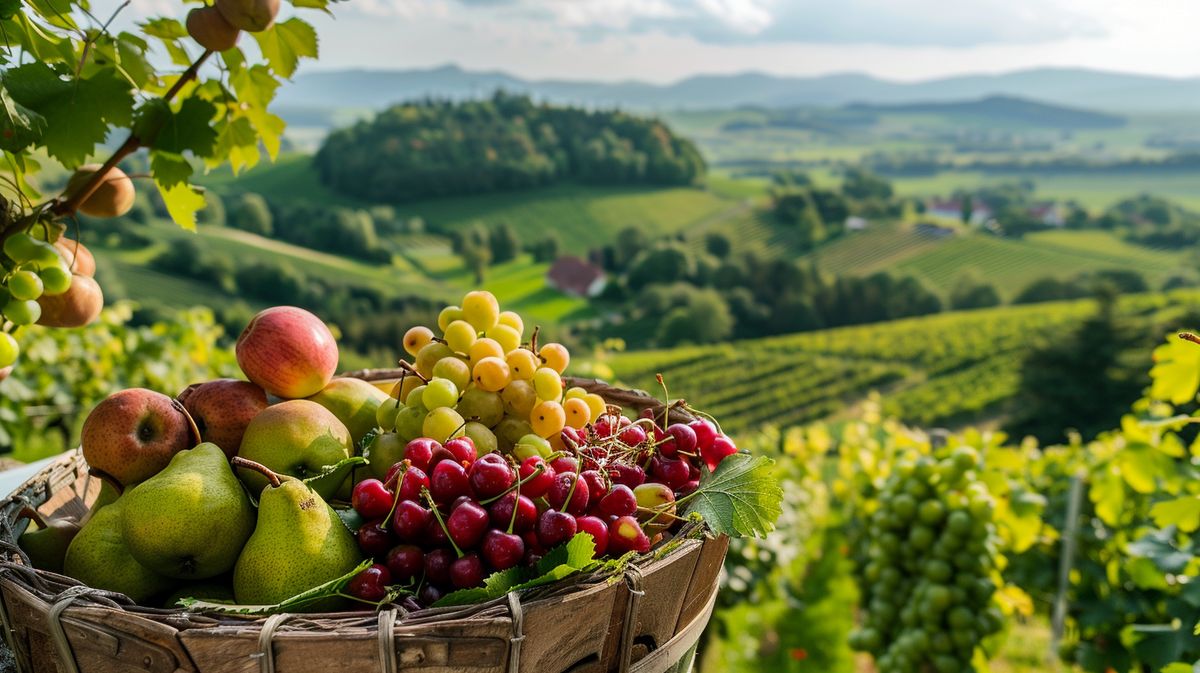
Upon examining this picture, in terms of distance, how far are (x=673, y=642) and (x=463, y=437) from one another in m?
0.57

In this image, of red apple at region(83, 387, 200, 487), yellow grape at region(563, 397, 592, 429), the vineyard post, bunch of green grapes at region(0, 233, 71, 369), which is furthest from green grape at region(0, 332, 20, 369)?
the vineyard post

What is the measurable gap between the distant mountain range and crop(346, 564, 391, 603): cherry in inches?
4033

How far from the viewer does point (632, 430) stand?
1.76 meters

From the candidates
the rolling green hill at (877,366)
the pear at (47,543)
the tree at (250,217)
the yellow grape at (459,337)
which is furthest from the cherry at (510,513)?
the tree at (250,217)

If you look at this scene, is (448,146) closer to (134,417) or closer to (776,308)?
(776,308)

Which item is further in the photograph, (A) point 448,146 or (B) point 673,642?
(A) point 448,146

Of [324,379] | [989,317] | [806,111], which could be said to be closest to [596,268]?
[989,317]

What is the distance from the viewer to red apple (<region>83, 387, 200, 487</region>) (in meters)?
1.67

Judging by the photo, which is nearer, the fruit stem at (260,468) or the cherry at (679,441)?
the fruit stem at (260,468)

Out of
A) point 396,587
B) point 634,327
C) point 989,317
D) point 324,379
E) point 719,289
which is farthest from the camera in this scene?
point 719,289

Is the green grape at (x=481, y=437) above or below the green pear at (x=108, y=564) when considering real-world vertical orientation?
above

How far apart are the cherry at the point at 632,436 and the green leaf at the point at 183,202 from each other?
967 mm

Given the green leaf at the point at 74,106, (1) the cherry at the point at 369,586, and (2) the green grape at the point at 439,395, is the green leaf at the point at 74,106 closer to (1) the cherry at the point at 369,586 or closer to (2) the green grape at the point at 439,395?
(2) the green grape at the point at 439,395

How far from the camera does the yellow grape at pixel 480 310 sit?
1969 mm
